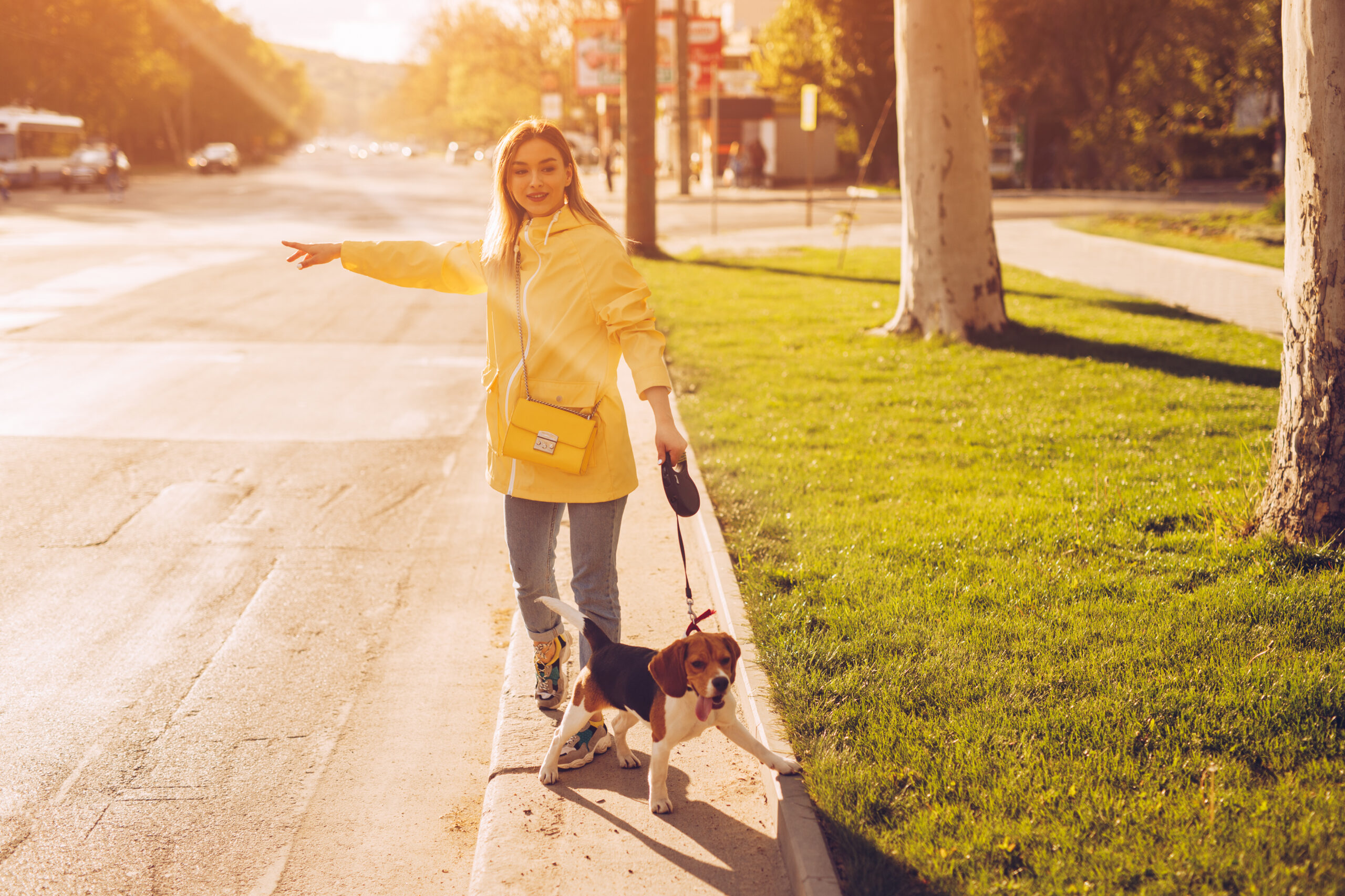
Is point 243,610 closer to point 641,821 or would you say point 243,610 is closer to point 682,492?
point 641,821

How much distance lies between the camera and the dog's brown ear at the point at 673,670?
3.26 m

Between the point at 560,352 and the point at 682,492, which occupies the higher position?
the point at 560,352

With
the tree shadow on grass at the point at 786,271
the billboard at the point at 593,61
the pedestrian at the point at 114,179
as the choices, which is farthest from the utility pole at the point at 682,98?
the tree shadow on grass at the point at 786,271

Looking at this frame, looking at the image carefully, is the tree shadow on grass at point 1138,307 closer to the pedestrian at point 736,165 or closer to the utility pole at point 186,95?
the pedestrian at point 736,165

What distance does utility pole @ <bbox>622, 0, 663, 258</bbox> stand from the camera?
62.7ft

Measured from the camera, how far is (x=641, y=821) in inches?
139

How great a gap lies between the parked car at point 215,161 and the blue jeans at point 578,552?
6525 cm

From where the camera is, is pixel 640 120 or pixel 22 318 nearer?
pixel 22 318

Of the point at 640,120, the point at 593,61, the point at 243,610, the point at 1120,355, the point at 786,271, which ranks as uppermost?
the point at 593,61

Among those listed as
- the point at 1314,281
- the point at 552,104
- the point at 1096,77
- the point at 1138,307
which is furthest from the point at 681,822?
the point at 552,104

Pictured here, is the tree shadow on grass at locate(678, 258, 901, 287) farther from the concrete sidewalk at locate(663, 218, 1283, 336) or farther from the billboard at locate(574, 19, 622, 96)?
the billboard at locate(574, 19, 622, 96)

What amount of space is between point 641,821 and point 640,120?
17.3m

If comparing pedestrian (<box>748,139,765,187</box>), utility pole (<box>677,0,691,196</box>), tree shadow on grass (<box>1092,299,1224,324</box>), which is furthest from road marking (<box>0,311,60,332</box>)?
pedestrian (<box>748,139,765,187</box>)

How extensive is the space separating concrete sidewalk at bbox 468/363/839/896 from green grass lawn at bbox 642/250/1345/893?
0.43 ft
